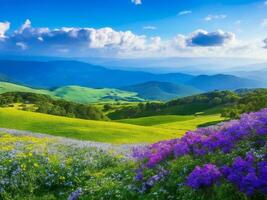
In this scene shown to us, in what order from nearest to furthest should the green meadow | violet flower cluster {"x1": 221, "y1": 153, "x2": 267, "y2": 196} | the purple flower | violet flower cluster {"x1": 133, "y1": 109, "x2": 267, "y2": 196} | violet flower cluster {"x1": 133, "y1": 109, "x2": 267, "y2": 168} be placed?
violet flower cluster {"x1": 221, "y1": 153, "x2": 267, "y2": 196} → violet flower cluster {"x1": 133, "y1": 109, "x2": 267, "y2": 196} → the purple flower → violet flower cluster {"x1": 133, "y1": 109, "x2": 267, "y2": 168} → the green meadow

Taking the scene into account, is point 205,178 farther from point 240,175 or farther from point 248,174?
point 248,174

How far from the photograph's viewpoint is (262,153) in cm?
1209

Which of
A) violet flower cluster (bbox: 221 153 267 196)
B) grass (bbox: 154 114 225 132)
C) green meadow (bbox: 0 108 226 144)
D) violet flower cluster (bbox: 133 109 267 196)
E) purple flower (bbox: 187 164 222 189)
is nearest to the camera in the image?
violet flower cluster (bbox: 221 153 267 196)

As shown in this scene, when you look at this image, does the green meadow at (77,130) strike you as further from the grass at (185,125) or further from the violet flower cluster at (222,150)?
the grass at (185,125)

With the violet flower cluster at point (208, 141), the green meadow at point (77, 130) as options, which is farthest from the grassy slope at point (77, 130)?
the violet flower cluster at point (208, 141)

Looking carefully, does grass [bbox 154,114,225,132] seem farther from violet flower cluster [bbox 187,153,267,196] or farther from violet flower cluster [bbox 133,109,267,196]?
violet flower cluster [bbox 187,153,267,196]

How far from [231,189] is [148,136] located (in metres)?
43.8

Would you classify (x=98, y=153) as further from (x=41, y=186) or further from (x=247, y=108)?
(x=247, y=108)

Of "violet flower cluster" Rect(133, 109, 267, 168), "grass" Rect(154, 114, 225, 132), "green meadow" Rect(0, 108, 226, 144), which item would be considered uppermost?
"violet flower cluster" Rect(133, 109, 267, 168)

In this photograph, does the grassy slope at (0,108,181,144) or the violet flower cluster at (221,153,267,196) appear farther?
the grassy slope at (0,108,181,144)

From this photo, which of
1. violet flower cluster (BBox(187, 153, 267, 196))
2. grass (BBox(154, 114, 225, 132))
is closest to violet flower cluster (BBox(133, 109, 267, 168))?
violet flower cluster (BBox(187, 153, 267, 196))

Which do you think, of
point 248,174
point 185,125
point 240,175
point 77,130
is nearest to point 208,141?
point 240,175

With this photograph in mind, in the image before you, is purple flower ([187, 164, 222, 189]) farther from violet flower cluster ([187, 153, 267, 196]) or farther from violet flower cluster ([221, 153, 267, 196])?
violet flower cluster ([221, 153, 267, 196])

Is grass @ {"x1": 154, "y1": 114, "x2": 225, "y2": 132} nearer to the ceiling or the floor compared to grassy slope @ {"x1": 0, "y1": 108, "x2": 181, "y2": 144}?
nearer to the floor
